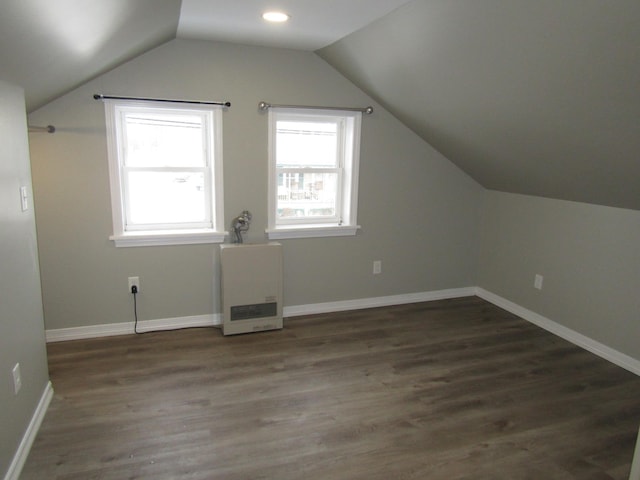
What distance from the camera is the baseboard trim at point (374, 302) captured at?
3914 millimetres

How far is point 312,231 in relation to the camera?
3.80m

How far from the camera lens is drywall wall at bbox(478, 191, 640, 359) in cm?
310

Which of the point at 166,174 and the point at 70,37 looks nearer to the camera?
the point at 70,37

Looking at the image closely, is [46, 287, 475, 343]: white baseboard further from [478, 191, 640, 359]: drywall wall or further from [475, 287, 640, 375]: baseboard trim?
[478, 191, 640, 359]: drywall wall

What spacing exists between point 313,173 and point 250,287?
113cm

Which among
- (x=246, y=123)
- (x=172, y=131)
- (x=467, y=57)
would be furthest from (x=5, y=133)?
(x=467, y=57)

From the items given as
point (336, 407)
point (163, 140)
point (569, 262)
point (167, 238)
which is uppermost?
point (163, 140)

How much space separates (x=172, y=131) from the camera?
3387mm

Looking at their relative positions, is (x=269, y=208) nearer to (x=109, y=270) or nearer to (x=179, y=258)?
(x=179, y=258)

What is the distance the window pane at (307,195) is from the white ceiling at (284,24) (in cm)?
106

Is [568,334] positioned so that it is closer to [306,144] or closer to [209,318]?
[306,144]

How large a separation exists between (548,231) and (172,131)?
318 centimetres

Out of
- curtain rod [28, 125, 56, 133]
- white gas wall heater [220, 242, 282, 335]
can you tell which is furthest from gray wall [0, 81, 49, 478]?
white gas wall heater [220, 242, 282, 335]

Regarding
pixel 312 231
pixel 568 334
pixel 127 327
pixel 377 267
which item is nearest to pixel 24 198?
pixel 127 327
